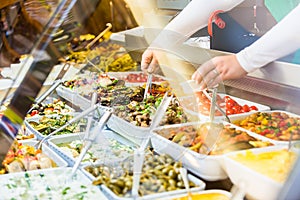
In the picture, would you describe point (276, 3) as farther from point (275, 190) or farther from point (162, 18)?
point (275, 190)

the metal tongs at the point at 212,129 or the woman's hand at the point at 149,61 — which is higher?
the woman's hand at the point at 149,61

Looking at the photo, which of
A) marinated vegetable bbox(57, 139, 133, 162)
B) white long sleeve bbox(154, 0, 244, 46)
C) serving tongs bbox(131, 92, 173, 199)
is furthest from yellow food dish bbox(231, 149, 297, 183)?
white long sleeve bbox(154, 0, 244, 46)

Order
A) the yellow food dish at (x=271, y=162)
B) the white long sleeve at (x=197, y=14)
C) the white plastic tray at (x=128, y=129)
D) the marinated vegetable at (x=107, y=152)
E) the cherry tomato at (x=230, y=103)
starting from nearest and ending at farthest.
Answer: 1. the yellow food dish at (x=271, y=162)
2. the marinated vegetable at (x=107, y=152)
3. the white plastic tray at (x=128, y=129)
4. the cherry tomato at (x=230, y=103)
5. the white long sleeve at (x=197, y=14)

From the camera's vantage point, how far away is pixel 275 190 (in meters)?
1.15

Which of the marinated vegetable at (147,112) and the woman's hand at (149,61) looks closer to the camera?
the marinated vegetable at (147,112)

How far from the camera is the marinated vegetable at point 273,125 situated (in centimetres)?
153

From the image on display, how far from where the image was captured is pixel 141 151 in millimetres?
1568

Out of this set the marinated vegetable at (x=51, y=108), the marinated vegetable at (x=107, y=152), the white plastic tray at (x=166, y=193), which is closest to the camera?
the white plastic tray at (x=166, y=193)

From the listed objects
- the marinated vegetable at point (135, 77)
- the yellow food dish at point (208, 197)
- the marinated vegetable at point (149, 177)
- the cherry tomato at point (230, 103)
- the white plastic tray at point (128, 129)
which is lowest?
the cherry tomato at point (230, 103)

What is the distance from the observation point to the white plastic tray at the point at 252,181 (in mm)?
1168

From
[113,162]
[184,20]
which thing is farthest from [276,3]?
[113,162]

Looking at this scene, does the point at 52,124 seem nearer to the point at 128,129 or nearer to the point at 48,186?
the point at 128,129

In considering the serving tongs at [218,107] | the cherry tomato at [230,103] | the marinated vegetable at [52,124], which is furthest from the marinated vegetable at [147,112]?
the cherry tomato at [230,103]

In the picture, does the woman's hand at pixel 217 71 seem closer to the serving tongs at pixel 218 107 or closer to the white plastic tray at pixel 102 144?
the serving tongs at pixel 218 107
